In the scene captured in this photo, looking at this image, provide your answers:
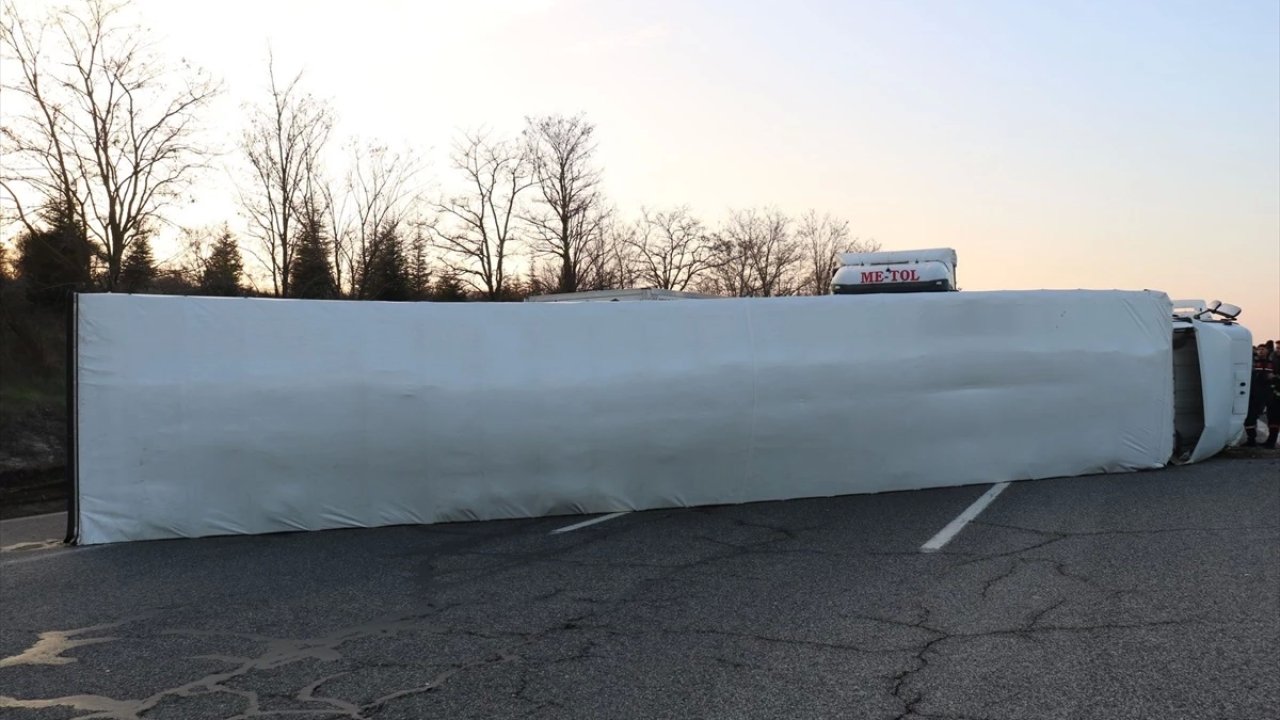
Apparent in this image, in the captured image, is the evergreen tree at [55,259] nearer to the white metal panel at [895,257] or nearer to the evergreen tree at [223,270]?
the evergreen tree at [223,270]

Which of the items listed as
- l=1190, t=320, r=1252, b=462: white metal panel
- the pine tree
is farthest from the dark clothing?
the pine tree

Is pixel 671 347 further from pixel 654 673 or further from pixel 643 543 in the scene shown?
pixel 654 673

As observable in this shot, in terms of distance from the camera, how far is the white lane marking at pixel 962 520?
27.3 feet

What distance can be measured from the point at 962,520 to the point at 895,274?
20.8 ft

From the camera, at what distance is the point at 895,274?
1507cm

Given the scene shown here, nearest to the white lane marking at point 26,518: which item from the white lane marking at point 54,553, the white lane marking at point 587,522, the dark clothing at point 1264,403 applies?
the white lane marking at point 54,553

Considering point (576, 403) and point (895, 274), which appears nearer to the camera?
point (576, 403)

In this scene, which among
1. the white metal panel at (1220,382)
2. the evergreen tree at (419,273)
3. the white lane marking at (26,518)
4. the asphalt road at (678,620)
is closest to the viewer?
the asphalt road at (678,620)

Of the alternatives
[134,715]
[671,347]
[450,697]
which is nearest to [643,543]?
[671,347]

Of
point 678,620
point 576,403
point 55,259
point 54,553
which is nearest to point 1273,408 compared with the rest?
point 576,403

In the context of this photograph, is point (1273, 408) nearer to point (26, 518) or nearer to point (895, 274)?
point (895, 274)

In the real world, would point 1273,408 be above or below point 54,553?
above

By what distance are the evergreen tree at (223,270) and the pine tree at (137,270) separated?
2450 millimetres

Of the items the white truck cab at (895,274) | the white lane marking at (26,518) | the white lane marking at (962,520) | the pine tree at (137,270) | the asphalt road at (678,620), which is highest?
the pine tree at (137,270)
